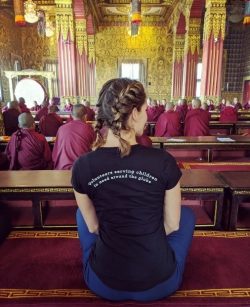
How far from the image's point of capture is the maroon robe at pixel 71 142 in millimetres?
3656

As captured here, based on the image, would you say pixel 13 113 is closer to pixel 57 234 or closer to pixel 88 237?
pixel 57 234

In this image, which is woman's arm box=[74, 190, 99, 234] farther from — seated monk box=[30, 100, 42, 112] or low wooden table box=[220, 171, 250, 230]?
seated monk box=[30, 100, 42, 112]

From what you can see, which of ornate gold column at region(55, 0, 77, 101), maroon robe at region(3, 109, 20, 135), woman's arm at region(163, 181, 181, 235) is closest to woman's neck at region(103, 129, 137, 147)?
woman's arm at region(163, 181, 181, 235)

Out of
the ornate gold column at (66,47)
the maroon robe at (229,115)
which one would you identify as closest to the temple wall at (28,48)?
the ornate gold column at (66,47)

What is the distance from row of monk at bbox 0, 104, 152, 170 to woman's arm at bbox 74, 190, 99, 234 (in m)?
2.16

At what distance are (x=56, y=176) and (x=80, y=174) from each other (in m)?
1.44

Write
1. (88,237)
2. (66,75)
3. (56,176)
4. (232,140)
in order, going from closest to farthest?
(88,237) < (56,176) < (232,140) < (66,75)

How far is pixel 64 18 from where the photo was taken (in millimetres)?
8453

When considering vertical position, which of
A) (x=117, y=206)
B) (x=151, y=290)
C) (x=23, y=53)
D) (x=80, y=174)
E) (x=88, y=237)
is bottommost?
(x=151, y=290)

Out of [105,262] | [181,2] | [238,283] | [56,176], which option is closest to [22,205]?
[56,176]

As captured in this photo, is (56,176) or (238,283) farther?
(56,176)

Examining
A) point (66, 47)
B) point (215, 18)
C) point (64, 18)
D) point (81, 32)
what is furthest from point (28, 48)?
point (215, 18)

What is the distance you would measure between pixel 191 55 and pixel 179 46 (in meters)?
3.44

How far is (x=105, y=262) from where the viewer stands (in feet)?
4.64
